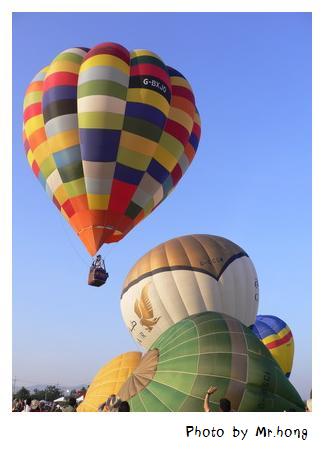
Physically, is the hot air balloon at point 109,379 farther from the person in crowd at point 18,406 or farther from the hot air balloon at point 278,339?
the hot air balloon at point 278,339

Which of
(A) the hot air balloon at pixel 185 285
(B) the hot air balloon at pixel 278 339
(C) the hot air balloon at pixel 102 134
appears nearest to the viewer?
(C) the hot air balloon at pixel 102 134

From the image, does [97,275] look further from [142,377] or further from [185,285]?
[142,377]

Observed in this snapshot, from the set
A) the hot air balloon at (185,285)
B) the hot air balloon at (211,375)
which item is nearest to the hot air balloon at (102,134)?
the hot air balloon at (185,285)

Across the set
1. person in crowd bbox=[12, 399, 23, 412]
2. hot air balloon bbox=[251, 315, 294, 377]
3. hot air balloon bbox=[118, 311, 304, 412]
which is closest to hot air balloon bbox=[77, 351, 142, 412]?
person in crowd bbox=[12, 399, 23, 412]

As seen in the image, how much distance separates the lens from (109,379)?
34.6 feet

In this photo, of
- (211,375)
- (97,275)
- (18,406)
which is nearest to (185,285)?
(97,275)

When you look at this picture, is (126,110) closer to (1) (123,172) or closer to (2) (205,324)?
(1) (123,172)

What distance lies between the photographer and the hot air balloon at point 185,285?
42.3ft

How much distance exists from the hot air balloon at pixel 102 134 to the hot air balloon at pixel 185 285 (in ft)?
4.08

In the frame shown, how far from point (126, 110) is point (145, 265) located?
153 inches

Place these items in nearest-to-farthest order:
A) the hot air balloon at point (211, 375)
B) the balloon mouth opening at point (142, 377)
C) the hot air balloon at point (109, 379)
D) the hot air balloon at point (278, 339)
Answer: the hot air balloon at point (211, 375)
the balloon mouth opening at point (142, 377)
the hot air balloon at point (109, 379)
the hot air balloon at point (278, 339)

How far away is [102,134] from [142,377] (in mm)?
6736

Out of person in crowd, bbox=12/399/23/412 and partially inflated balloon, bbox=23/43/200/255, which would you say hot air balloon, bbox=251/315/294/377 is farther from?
person in crowd, bbox=12/399/23/412

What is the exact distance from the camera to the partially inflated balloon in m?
12.7
